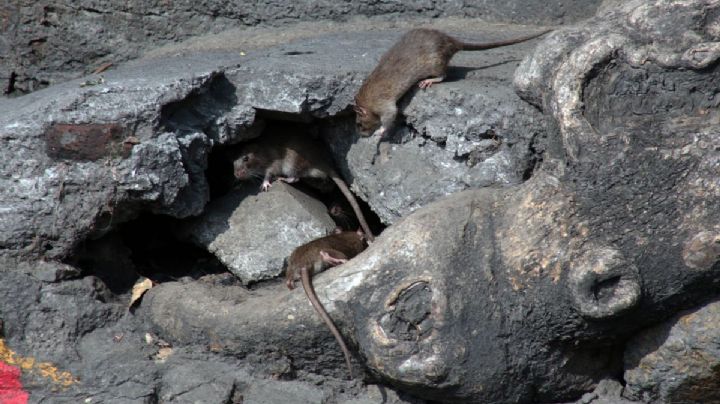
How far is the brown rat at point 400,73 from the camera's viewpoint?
5.98 meters

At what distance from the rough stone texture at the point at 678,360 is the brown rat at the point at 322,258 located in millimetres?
1408

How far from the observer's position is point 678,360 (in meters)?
4.83

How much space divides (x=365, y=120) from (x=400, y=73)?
0.35 m

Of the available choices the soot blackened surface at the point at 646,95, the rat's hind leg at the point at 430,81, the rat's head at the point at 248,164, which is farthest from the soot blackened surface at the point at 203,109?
the soot blackened surface at the point at 646,95

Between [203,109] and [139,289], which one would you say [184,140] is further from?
[139,289]

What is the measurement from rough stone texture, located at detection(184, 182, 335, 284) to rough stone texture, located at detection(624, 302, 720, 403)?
2.07m

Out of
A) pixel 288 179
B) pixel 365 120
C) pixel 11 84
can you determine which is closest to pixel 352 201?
pixel 288 179

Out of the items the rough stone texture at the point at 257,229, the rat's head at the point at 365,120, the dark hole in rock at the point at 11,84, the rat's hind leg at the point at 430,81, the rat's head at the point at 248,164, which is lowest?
the rough stone texture at the point at 257,229

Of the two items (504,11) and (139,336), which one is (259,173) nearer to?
(139,336)

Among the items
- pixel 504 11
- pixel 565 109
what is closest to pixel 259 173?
pixel 504 11

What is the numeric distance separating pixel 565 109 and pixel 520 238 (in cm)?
64

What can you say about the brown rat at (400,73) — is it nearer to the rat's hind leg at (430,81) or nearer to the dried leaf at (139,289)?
the rat's hind leg at (430,81)

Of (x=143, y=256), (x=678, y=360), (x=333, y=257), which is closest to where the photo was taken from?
(x=678, y=360)

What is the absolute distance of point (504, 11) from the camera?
6977 mm
